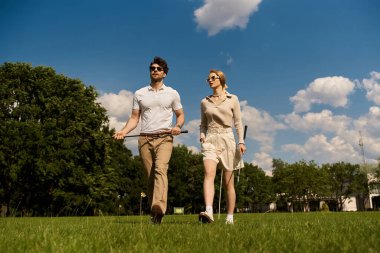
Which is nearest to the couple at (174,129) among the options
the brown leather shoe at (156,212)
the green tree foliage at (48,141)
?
the brown leather shoe at (156,212)

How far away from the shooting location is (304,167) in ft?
276

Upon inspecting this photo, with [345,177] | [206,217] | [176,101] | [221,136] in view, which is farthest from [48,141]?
[345,177]

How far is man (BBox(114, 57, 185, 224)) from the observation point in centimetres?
761

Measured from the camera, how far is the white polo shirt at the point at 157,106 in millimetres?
7746

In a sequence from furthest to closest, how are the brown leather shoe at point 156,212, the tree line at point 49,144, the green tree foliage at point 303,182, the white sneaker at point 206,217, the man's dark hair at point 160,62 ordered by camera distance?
the green tree foliage at point 303,182
the tree line at point 49,144
the man's dark hair at point 160,62
the brown leather shoe at point 156,212
the white sneaker at point 206,217

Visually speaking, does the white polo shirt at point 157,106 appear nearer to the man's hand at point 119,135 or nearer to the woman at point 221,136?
the man's hand at point 119,135

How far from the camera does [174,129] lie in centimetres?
769

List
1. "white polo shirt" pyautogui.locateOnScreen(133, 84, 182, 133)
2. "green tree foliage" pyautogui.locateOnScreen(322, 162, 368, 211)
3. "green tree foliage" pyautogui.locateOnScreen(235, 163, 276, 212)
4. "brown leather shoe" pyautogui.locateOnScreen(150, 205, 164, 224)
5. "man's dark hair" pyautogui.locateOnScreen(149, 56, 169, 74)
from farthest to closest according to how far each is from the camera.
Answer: "green tree foliage" pyautogui.locateOnScreen(322, 162, 368, 211)
"green tree foliage" pyautogui.locateOnScreen(235, 163, 276, 212)
"man's dark hair" pyautogui.locateOnScreen(149, 56, 169, 74)
"white polo shirt" pyautogui.locateOnScreen(133, 84, 182, 133)
"brown leather shoe" pyautogui.locateOnScreen(150, 205, 164, 224)

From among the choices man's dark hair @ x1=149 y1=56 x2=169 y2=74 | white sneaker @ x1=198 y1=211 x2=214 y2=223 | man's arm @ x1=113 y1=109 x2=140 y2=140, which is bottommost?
white sneaker @ x1=198 y1=211 x2=214 y2=223

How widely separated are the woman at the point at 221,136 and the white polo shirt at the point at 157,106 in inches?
24.1

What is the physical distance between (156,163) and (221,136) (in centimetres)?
129

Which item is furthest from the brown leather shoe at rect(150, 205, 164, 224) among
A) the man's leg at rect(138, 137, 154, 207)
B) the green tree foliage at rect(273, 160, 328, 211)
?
the green tree foliage at rect(273, 160, 328, 211)

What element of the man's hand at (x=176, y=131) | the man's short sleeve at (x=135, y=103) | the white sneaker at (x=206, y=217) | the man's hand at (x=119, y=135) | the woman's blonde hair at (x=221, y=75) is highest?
the woman's blonde hair at (x=221, y=75)

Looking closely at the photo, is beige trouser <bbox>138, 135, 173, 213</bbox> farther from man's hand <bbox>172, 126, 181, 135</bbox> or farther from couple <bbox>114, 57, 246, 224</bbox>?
man's hand <bbox>172, 126, 181, 135</bbox>
